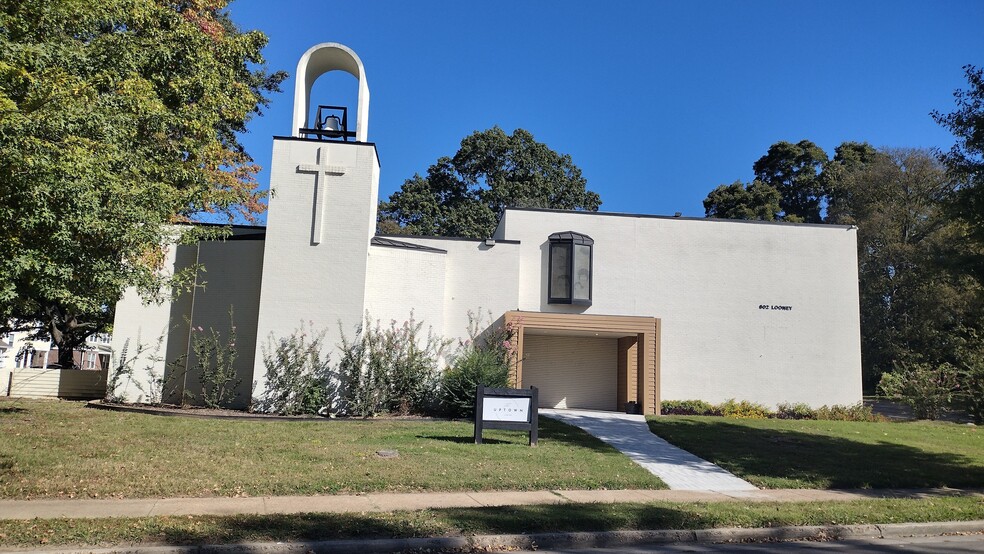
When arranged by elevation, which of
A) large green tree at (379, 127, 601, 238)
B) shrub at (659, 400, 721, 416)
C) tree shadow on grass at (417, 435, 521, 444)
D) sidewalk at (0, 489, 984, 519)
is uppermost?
large green tree at (379, 127, 601, 238)

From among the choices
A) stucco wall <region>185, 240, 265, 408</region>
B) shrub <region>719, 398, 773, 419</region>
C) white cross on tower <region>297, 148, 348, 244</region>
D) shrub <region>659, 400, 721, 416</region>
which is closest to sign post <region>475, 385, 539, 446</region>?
white cross on tower <region>297, 148, 348, 244</region>

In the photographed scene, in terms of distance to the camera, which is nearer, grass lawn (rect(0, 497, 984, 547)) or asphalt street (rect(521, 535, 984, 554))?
grass lawn (rect(0, 497, 984, 547))

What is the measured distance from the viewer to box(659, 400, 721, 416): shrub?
2234 cm

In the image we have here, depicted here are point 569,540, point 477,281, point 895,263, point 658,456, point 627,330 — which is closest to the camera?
point 569,540

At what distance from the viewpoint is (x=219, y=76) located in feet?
51.0

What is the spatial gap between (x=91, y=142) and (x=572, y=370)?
58.4 ft

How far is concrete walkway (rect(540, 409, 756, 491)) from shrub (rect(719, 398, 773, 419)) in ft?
14.0

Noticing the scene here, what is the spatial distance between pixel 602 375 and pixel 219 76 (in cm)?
1578

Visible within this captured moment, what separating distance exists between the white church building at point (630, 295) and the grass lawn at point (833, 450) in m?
3.29

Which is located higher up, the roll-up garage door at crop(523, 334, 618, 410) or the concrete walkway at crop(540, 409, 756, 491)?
the roll-up garage door at crop(523, 334, 618, 410)

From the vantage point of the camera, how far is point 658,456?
44.4 ft

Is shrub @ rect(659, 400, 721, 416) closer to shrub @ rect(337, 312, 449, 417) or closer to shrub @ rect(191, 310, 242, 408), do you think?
shrub @ rect(337, 312, 449, 417)

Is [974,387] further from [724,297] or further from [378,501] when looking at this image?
[378,501]

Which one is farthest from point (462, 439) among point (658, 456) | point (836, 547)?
point (836, 547)
